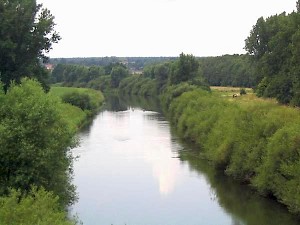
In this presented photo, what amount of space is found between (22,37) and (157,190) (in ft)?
40.8

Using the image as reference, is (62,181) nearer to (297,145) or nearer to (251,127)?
(297,145)

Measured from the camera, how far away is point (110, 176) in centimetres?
3122

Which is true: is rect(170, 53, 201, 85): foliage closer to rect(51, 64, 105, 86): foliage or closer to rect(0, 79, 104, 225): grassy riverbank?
rect(0, 79, 104, 225): grassy riverbank

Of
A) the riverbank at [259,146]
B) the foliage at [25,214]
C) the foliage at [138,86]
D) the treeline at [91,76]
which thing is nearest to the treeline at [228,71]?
the foliage at [138,86]

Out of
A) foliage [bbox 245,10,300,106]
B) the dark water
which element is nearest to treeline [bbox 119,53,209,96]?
foliage [bbox 245,10,300,106]

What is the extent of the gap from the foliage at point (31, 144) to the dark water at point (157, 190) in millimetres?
4350

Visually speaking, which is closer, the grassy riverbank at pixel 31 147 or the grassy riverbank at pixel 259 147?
the grassy riverbank at pixel 31 147

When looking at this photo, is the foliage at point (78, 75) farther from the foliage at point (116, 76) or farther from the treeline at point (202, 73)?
the foliage at point (116, 76)

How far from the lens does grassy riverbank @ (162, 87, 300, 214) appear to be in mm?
23239

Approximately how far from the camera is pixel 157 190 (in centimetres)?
2822

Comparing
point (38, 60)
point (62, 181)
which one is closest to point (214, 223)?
point (62, 181)

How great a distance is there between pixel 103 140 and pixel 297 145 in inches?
948

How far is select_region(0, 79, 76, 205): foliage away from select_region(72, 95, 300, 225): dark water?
14.3ft

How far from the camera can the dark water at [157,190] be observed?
23531 mm
